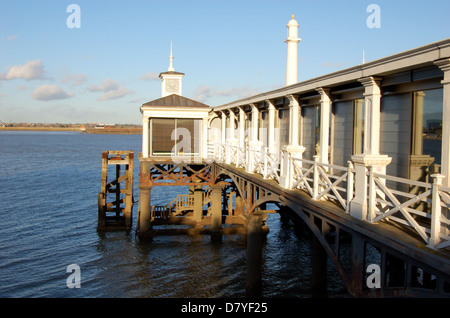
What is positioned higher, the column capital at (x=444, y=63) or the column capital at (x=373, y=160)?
the column capital at (x=444, y=63)

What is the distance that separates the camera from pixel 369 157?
26.1 feet

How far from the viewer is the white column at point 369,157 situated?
795 centimetres

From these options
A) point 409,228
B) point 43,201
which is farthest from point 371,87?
point 43,201

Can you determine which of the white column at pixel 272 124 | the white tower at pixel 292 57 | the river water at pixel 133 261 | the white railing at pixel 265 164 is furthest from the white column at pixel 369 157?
the white tower at pixel 292 57

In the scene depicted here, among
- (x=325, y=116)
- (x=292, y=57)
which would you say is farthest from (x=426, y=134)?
(x=292, y=57)

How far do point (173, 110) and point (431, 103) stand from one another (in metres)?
18.2

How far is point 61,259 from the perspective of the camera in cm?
2162

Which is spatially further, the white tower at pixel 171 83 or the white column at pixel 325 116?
the white tower at pixel 171 83

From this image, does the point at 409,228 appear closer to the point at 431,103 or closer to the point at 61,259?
the point at 431,103

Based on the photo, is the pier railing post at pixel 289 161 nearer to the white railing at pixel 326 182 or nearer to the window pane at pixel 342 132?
the white railing at pixel 326 182

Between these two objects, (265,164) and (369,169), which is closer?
(369,169)

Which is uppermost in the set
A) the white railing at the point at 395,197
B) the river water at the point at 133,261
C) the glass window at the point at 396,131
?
→ the glass window at the point at 396,131

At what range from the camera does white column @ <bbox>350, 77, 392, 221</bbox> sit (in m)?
7.95

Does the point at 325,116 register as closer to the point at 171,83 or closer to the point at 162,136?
the point at 162,136
